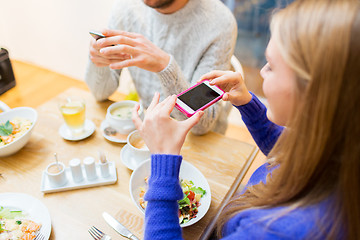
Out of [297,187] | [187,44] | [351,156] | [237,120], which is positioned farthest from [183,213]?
[237,120]

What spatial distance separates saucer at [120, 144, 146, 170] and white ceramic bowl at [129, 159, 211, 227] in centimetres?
7

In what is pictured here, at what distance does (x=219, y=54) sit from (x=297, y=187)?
790 millimetres

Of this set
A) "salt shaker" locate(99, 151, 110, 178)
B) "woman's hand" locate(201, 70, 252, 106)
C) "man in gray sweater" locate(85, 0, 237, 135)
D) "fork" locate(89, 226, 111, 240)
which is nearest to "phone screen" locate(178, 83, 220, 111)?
"woman's hand" locate(201, 70, 252, 106)

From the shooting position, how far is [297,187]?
571mm

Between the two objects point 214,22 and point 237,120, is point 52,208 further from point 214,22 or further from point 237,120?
point 237,120

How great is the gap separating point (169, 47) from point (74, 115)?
22.1 inches

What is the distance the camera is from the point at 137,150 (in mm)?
924

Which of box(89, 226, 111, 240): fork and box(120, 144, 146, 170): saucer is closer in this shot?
box(89, 226, 111, 240): fork

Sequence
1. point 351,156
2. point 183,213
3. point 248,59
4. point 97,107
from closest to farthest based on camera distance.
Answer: point 351,156
point 183,213
point 97,107
point 248,59

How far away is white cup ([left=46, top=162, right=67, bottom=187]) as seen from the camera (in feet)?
2.73

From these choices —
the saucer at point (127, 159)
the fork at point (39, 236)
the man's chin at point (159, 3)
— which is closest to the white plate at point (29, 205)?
the fork at point (39, 236)

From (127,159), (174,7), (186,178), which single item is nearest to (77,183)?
(127,159)

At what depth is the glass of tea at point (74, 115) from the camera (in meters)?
1.03

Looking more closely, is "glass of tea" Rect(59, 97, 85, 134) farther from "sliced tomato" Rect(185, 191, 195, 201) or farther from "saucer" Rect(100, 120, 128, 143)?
"sliced tomato" Rect(185, 191, 195, 201)
